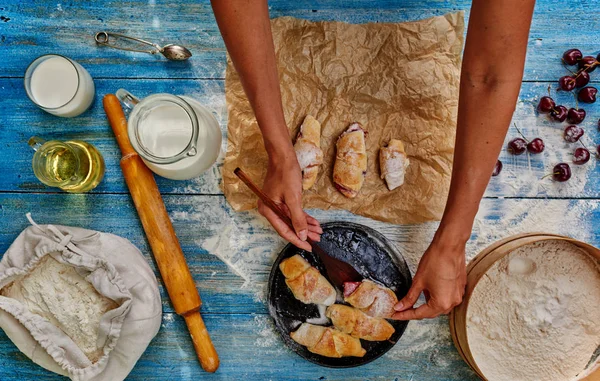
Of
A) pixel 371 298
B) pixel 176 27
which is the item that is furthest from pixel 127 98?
pixel 371 298

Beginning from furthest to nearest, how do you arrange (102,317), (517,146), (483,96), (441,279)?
1. (517,146)
2. (102,317)
3. (441,279)
4. (483,96)

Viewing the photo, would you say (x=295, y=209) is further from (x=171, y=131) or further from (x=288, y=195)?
(x=171, y=131)

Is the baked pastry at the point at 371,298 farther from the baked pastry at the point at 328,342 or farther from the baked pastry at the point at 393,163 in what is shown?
the baked pastry at the point at 393,163

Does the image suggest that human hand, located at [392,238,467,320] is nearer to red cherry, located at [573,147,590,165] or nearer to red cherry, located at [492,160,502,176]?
red cherry, located at [492,160,502,176]

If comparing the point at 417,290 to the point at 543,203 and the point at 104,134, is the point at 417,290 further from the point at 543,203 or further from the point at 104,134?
the point at 104,134

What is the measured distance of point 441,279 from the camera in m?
1.19

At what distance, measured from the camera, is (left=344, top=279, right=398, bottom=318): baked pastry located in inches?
51.8

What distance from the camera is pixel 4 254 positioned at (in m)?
1.40

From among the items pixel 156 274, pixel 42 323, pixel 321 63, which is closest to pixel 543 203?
pixel 321 63

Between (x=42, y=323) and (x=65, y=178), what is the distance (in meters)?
0.42

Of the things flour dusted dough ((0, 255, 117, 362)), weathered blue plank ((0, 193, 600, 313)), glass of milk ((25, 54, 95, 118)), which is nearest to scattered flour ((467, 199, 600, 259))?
weathered blue plank ((0, 193, 600, 313))

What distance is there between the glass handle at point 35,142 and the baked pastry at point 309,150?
0.76 meters

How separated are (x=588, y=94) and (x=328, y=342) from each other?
1.06 m

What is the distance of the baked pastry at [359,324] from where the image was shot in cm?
134
